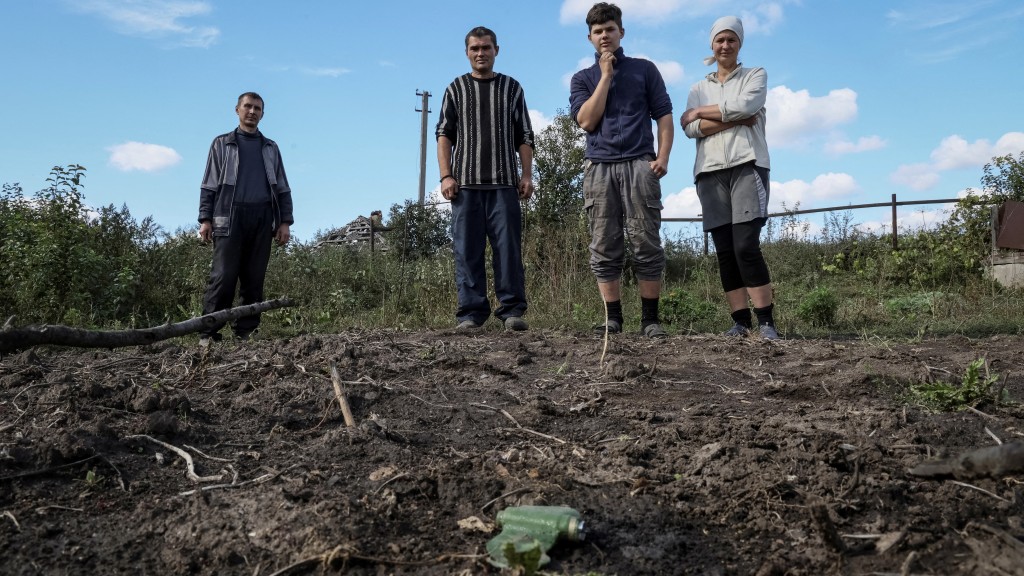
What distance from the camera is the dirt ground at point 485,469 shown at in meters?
1.65

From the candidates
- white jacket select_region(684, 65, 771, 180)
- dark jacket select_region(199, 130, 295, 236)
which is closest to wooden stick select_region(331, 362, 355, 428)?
white jacket select_region(684, 65, 771, 180)

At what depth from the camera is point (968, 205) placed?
1016cm

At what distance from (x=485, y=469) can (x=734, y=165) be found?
3.16 m

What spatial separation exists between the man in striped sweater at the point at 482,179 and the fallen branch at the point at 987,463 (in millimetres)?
3568

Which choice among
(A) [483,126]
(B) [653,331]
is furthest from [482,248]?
(B) [653,331]

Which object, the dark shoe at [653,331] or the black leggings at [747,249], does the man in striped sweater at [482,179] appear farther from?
the black leggings at [747,249]

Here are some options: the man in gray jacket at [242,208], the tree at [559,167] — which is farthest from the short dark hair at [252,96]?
the tree at [559,167]

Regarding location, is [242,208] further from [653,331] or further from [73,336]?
[73,336]

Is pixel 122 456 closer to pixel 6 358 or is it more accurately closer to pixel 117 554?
pixel 117 554

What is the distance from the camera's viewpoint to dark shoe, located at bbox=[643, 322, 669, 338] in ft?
15.8

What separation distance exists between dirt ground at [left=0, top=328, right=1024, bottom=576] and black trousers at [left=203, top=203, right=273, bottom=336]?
6.59 ft

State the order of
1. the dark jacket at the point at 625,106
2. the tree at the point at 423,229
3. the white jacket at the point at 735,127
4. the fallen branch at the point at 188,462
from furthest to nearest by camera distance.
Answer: the tree at the point at 423,229
the dark jacket at the point at 625,106
the white jacket at the point at 735,127
the fallen branch at the point at 188,462

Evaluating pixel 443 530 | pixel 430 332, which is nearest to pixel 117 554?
pixel 443 530

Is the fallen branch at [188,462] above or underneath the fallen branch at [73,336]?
underneath
